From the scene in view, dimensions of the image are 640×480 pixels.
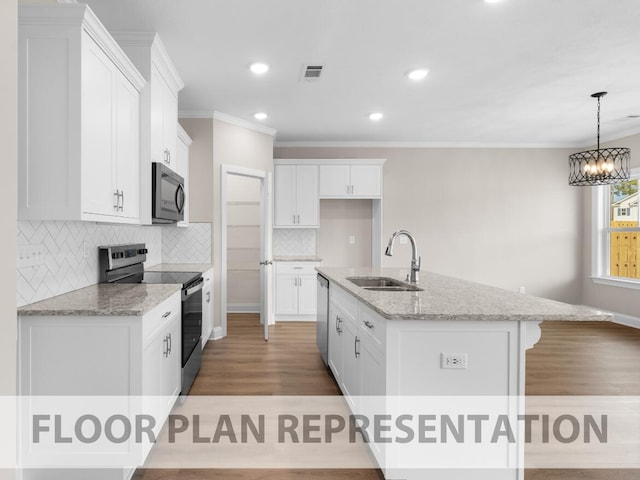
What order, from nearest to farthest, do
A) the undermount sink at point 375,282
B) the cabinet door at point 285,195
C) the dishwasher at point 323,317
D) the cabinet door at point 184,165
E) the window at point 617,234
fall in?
the undermount sink at point 375,282
the dishwasher at point 323,317
the cabinet door at point 184,165
the window at point 617,234
the cabinet door at point 285,195

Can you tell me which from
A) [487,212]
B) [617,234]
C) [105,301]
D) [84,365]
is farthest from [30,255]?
[617,234]

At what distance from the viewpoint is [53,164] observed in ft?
6.01

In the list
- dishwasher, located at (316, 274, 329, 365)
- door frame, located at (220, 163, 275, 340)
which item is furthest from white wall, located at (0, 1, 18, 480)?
door frame, located at (220, 163, 275, 340)

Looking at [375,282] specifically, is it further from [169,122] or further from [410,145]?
[410,145]

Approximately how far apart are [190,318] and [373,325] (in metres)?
1.60

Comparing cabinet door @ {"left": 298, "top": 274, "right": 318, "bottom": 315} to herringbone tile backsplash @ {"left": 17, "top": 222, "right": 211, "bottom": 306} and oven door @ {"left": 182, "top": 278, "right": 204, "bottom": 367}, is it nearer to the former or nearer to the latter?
Result: oven door @ {"left": 182, "top": 278, "right": 204, "bottom": 367}

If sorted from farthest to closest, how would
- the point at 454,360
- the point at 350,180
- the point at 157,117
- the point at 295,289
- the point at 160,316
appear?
1. the point at 350,180
2. the point at 295,289
3. the point at 157,117
4. the point at 160,316
5. the point at 454,360

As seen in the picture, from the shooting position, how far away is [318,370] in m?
3.49

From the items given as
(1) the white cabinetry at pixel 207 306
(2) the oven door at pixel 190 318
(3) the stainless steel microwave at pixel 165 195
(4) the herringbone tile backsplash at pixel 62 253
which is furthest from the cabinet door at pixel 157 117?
(1) the white cabinetry at pixel 207 306

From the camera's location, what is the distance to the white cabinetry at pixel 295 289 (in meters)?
5.44

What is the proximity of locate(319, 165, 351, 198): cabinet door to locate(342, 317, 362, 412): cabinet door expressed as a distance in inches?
125

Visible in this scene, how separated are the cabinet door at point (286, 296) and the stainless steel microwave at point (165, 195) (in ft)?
7.46

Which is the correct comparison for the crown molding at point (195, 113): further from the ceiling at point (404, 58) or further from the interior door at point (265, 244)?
the interior door at point (265, 244)

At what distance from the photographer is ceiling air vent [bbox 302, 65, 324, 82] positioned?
3.37 metres
